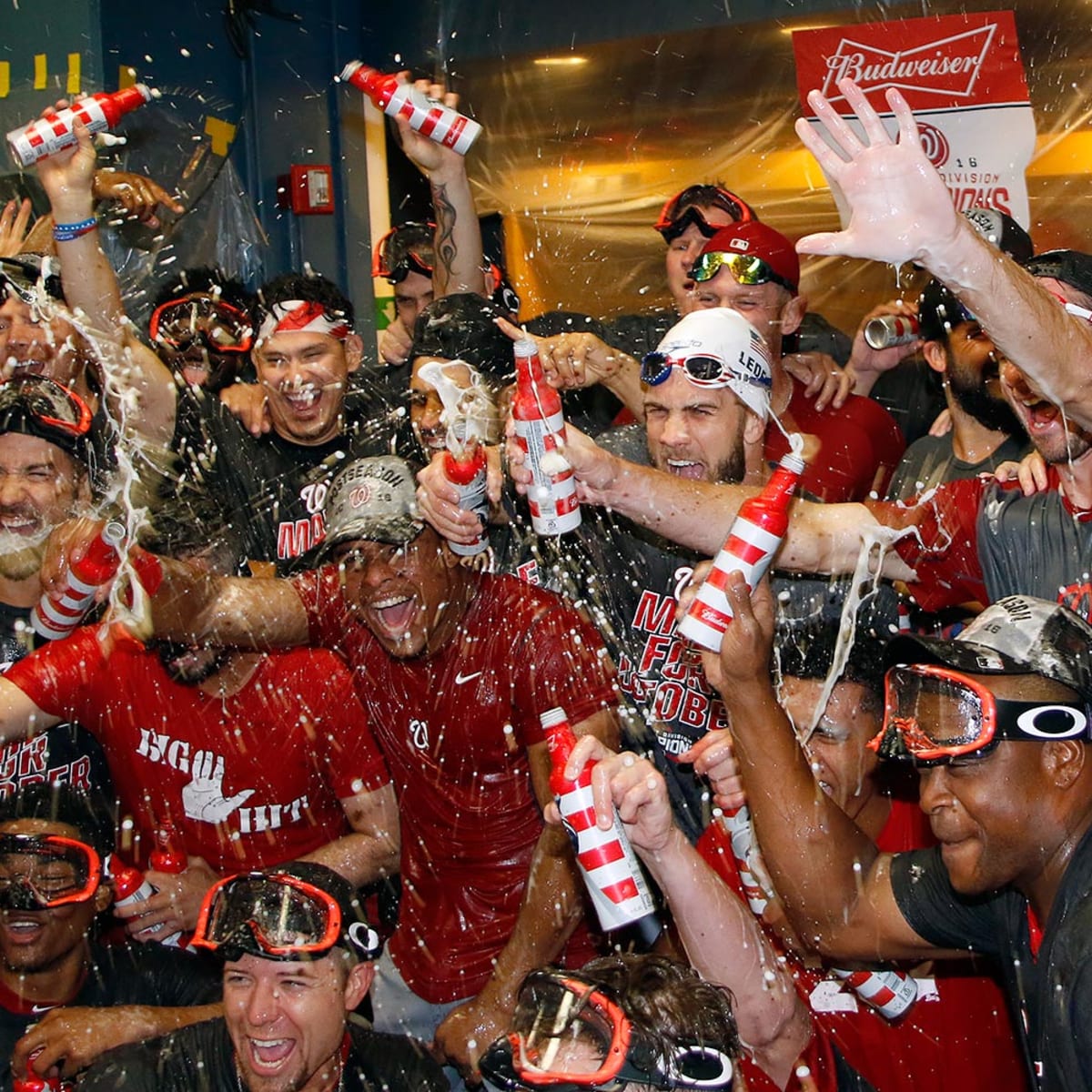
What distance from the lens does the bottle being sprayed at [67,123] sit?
16.6 feet

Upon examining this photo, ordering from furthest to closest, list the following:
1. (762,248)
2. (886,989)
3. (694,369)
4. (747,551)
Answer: (762,248) < (694,369) < (886,989) < (747,551)

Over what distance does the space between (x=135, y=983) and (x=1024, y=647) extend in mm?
2974

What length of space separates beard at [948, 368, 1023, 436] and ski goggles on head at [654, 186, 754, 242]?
1.26 meters

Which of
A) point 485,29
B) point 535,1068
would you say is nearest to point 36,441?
point 535,1068

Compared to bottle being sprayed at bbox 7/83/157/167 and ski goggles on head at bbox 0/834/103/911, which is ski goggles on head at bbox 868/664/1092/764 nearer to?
ski goggles on head at bbox 0/834/103/911

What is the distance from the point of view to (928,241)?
2975 millimetres

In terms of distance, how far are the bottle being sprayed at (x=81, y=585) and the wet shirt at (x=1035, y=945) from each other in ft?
7.10

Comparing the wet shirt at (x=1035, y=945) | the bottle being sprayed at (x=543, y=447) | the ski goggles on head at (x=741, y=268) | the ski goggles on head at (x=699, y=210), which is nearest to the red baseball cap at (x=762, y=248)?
the ski goggles on head at (x=741, y=268)

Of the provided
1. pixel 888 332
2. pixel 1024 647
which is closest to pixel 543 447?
pixel 1024 647

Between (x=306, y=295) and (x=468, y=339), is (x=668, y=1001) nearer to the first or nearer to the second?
(x=468, y=339)

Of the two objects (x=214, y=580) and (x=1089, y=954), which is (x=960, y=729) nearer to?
(x=1089, y=954)

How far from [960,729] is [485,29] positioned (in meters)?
6.43

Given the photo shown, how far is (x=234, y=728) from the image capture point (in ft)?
15.4

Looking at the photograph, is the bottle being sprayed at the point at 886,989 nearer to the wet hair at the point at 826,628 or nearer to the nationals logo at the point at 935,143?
the wet hair at the point at 826,628
